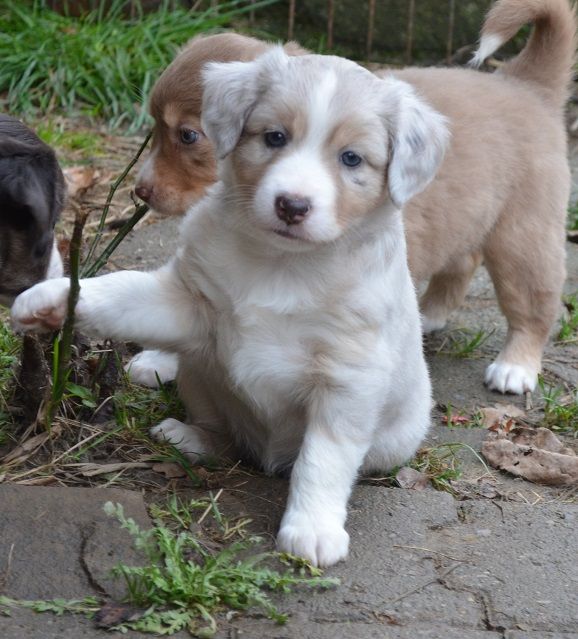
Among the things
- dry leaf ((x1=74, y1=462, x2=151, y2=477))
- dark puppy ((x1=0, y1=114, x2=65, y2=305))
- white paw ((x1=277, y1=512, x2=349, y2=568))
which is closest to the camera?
white paw ((x1=277, y1=512, x2=349, y2=568))

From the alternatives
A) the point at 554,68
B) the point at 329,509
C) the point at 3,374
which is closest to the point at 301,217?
the point at 329,509

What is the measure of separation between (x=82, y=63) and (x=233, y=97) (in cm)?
462

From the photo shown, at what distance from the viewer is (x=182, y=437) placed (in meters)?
3.71

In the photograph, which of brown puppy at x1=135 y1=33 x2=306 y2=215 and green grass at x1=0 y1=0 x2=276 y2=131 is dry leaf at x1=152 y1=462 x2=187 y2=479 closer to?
brown puppy at x1=135 y1=33 x2=306 y2=215

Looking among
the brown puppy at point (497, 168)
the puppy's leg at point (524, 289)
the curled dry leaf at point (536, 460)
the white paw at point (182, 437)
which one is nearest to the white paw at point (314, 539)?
the white paw at point (182, 437)

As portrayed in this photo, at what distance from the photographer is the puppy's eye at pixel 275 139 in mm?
3154

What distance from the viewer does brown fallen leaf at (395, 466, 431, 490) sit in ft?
12.4

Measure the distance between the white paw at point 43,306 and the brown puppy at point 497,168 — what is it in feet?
5.44

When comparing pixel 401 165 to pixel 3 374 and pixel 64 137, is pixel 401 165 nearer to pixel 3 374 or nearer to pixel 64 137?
pixel 3 374

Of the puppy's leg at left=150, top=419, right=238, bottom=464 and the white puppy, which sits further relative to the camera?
the puppy's leg at left=150, top=419, right=238, bottom=464

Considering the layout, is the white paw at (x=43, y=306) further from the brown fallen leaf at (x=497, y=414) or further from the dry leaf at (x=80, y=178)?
the dry leaf at (x=80, y=178)

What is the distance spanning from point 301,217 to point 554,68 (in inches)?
100

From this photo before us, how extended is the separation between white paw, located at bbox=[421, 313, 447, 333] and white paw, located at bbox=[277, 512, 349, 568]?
236 cm

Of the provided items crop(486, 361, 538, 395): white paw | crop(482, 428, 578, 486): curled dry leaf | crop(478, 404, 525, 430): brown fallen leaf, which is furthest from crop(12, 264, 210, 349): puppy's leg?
crop(486, 361, 538, 395): white paw
